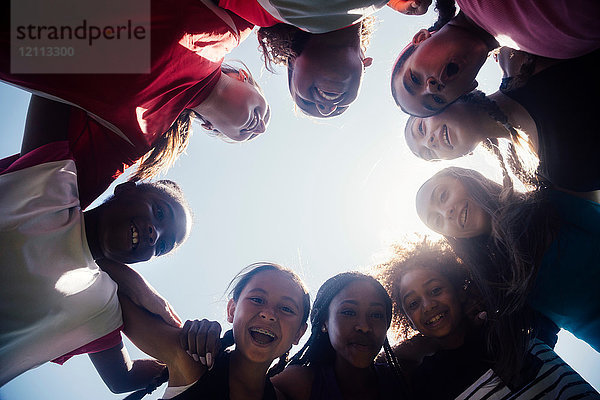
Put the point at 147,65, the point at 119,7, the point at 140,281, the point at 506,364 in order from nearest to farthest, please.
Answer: the point at 119,7, the point at 147,65, the point at 506,364, the point at 140,281

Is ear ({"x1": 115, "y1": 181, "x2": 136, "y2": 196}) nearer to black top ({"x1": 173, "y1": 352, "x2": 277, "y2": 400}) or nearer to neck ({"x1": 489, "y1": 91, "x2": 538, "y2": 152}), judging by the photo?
black top ({"x1": 173, "y1": 352, "x2": 277, "y2": 400})

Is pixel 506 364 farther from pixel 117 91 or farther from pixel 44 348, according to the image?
pixel 117 91

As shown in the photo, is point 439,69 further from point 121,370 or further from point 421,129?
point 121,370

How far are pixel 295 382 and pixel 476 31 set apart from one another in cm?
273

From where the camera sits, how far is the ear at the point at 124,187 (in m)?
2.62

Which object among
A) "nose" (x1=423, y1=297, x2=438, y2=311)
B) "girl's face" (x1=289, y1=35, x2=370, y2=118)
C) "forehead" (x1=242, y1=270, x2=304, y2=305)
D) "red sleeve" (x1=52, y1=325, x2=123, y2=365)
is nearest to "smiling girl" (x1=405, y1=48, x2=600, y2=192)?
"girl's face" (x1=289, y1=35, x2=370, y2=118)

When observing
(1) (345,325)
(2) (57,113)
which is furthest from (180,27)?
(1) (345,325)

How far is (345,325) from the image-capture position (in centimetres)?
244

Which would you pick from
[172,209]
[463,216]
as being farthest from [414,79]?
[172,209]

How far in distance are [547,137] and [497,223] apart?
73cm

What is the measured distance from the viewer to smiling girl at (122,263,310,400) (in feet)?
6.17

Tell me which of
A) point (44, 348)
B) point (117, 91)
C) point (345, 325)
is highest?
point (117, 91)

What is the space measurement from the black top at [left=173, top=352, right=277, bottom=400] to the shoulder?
15 cm

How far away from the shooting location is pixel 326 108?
9.12 feet
